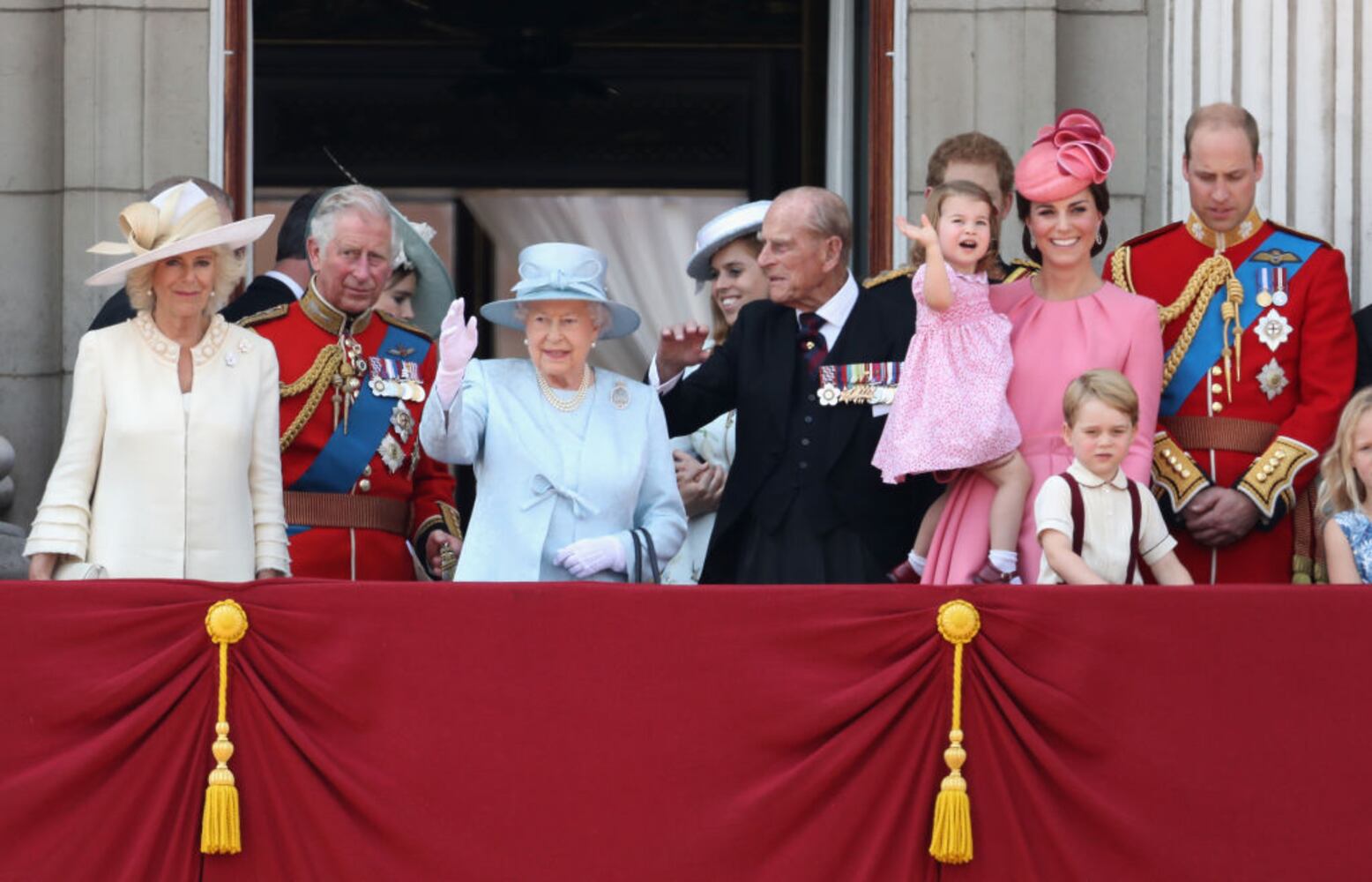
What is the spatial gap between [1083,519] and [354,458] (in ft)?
6.49

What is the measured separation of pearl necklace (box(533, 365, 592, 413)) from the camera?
6.54 m

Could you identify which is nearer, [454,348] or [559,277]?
[454,348]

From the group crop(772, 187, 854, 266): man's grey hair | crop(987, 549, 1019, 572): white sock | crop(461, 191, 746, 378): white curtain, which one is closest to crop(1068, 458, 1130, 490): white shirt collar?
crop(987, 549, 1019, 572): white sock

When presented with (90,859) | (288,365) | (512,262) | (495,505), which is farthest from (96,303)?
(512,262)

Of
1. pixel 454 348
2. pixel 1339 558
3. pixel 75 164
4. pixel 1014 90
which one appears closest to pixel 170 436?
pixel 454 348

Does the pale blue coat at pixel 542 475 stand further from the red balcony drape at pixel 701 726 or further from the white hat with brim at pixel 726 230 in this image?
the white hat with brim at pixel 726 230

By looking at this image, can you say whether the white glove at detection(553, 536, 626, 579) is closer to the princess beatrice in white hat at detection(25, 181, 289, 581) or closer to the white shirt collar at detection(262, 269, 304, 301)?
the princess beatrice in white hat at detection(25, 181, 289, 581)

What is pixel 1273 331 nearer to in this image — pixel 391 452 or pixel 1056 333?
pixel 1056 333

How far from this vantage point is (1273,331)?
22.8 feet

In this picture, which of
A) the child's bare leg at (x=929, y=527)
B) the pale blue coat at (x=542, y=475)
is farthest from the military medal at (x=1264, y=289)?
the pale blue coat at (x=542, y=475)

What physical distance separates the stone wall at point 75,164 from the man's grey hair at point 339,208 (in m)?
1.43

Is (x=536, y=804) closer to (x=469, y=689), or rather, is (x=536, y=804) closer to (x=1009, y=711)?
(x=469, y=689)

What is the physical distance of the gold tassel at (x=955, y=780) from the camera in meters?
5.79

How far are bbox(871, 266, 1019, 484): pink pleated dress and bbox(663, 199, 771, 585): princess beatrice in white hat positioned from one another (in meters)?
0.88
